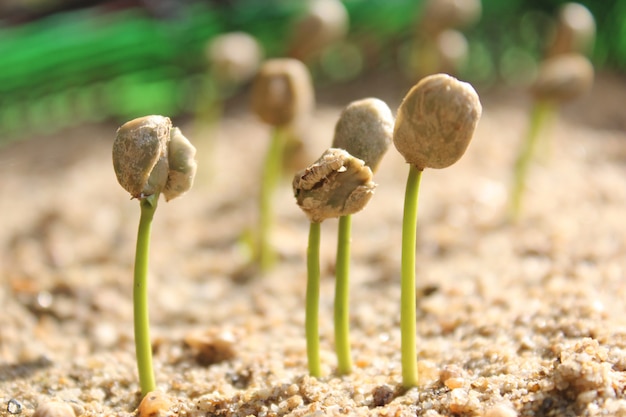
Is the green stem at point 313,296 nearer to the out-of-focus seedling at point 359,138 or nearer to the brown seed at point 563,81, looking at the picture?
the out-of-focus seedling at point 359,138

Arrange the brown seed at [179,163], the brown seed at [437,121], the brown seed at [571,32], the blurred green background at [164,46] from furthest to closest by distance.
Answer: the blurred green background at [164,46] → the brown seed at [571,32] → the brown seed at [179,163] → the brown seed at [437,121]

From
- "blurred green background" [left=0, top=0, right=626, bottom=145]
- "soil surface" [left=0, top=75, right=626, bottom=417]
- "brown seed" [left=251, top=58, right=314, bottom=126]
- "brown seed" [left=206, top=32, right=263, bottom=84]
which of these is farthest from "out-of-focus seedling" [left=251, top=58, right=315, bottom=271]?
"blurred green background" [left=0, top=0, right=626, bottom=145]

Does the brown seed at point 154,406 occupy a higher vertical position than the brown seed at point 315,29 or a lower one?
lower

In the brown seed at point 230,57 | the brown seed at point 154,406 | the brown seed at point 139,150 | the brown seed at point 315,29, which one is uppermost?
the brown seed at point 315,29

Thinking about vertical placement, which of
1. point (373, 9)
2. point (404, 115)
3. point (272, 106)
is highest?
point (373, 9)

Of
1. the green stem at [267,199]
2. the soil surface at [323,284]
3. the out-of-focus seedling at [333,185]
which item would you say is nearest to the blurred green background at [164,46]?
the soil surface at [323,284]

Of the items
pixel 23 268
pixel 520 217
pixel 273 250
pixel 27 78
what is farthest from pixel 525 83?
pixel 23 268

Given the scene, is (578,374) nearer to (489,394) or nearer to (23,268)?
(489,394)
